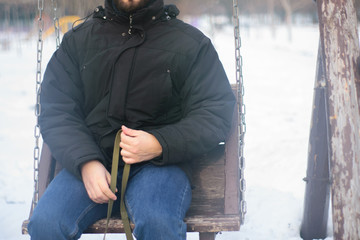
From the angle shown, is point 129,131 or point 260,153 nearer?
point 129,131

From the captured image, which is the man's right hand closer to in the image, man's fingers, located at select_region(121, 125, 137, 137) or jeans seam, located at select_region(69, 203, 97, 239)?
jeans seam, located at select_region(69, 203, 97, 239)

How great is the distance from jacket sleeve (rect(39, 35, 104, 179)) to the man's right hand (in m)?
0.03

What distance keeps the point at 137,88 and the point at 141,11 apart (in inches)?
14.0

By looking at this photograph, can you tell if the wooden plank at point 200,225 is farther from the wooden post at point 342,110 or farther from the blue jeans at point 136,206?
the wooden post at point 342,110

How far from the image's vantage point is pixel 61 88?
236 cm

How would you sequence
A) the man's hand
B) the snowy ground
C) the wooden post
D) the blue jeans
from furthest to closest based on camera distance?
the snowy ground → the wooden post → the man's hand → the blue jeans

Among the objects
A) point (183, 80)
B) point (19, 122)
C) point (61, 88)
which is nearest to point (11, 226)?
point (61, 88)

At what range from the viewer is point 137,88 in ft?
7.49

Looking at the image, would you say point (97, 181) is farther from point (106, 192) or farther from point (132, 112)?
point (132, 112)

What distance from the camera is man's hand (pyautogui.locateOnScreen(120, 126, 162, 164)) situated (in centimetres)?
213

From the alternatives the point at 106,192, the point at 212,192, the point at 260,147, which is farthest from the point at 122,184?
the point at 260,147

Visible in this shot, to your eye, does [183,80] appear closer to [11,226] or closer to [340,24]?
[340,24]

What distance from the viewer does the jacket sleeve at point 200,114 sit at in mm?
2164

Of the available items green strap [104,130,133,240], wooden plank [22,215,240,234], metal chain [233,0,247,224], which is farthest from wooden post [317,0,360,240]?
green strap [104,130,133,240]
